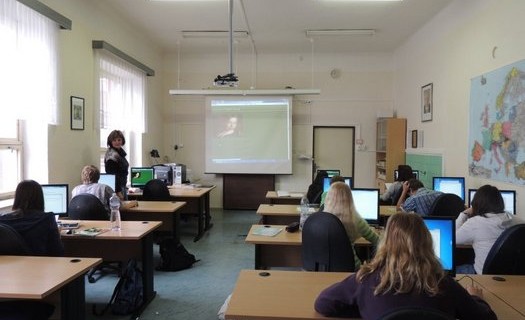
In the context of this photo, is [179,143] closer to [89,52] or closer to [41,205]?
[89,52]

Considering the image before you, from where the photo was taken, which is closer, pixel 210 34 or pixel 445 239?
pixel 445 239

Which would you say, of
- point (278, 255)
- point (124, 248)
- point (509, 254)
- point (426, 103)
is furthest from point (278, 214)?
point (426, 103)

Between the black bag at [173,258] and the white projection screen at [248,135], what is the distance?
407cm

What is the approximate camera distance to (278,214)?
14.3ft

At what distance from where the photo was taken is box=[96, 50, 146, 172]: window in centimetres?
586

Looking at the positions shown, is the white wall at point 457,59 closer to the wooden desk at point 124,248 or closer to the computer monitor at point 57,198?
the wooden desk at point 124,248

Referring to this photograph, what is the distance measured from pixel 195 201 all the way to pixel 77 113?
2.35 m

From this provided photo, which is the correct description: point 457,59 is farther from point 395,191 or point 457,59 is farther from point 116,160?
point 116,160

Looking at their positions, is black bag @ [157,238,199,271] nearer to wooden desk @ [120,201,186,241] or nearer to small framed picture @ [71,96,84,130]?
wooden desk @ [120,201,186,241]

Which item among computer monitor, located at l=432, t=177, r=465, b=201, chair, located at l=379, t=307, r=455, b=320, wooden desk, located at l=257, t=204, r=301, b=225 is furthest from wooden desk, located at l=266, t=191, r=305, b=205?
chair, located at l=379, t=307, r=455, b=320

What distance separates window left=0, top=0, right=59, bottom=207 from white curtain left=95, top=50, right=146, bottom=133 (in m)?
1.23

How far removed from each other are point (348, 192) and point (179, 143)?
6534 millimetres

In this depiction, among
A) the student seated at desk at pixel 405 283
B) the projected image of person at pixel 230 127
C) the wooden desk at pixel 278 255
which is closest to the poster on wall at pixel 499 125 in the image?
the wooden desk at pixel 278 255

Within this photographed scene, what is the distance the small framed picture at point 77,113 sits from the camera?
16.2ft
